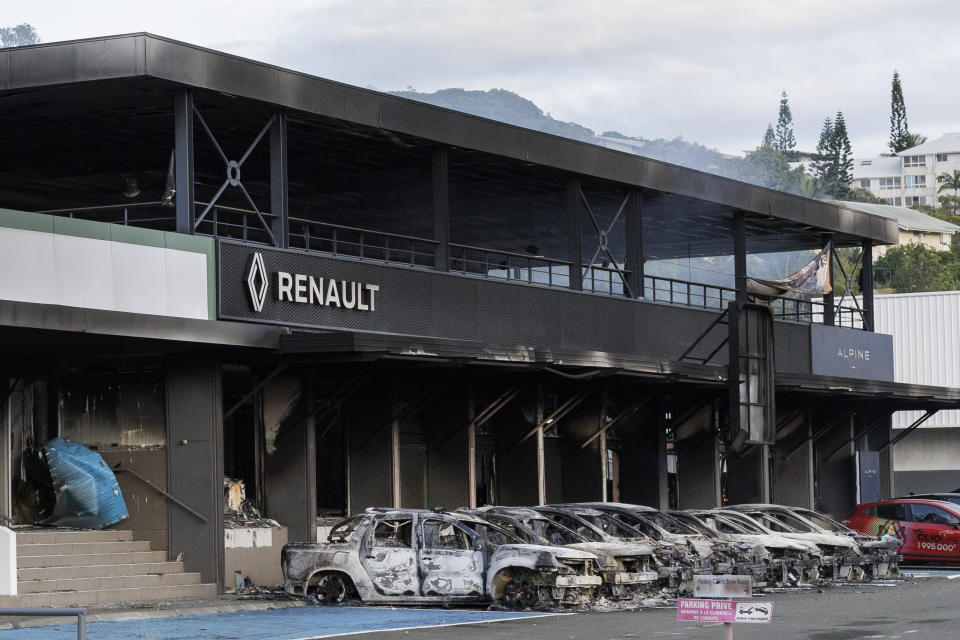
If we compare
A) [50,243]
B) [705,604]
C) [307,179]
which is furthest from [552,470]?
[705,604]

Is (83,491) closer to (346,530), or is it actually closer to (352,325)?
(346,530)

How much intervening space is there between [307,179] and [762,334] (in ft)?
34.7

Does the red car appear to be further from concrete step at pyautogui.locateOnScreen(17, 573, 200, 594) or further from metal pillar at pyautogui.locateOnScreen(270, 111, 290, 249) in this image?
concrete step at pyautogui.locateOnScreen(17, 573, 200, 594)

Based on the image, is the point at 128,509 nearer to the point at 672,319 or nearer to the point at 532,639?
the point at 532,639

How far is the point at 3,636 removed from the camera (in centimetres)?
1747

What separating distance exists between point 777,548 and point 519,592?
609 cm

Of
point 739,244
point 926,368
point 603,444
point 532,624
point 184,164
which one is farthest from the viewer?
point 926,368

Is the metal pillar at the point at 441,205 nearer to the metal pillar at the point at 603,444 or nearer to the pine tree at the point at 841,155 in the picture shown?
the metal pillar at the point at 603,444

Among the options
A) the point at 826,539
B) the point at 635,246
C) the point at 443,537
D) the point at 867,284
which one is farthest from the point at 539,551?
the point at 867,284

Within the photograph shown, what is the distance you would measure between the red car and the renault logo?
14.3 m

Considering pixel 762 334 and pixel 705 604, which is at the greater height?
pixel 762 334

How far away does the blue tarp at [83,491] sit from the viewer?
2394 centimetres

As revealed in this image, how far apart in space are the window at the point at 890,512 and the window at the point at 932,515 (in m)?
0.25

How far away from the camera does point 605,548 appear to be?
21.9 meters
